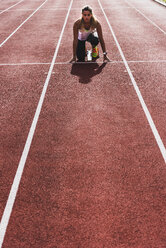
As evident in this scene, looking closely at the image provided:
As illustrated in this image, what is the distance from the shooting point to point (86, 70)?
8656 millimetres

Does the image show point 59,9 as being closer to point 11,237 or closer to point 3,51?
point 3,51

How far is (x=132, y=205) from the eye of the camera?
3.88 meters

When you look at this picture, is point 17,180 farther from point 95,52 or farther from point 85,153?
point 95,52

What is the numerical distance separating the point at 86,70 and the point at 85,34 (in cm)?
119

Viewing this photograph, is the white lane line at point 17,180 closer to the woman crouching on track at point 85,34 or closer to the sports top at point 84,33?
the woman crouching on track at point 85,34

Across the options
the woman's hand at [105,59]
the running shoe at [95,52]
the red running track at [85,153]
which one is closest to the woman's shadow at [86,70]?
the red running track at [85,153]

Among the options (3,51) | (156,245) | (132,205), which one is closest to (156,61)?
(3,51)

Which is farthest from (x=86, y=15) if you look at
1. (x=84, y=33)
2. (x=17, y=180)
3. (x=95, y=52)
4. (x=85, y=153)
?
(x=17, y=180)

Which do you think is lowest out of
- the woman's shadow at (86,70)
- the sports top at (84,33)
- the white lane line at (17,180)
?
the white lane line at (17,180)

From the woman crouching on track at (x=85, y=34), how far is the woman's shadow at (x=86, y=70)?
33 cm

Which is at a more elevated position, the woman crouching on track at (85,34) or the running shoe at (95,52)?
the woman crouching on track at (85,34)

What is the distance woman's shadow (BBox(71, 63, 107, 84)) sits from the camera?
8.12m

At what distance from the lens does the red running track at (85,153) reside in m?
3.55

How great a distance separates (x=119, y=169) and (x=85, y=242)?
4.92 ft
